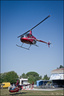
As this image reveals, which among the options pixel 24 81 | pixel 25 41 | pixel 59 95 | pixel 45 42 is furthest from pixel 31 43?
pixel 24 81

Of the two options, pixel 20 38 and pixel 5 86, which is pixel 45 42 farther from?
pixel 5 86

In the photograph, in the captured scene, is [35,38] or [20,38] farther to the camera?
[35,38]

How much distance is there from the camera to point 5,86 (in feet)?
141

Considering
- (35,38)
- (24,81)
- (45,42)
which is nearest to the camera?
(35,38)

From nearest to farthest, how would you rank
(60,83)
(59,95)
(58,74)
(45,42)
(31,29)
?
1. (59,95)
2. (31,29)
3. (45,42)
4. (58,74)
5. (60,83)

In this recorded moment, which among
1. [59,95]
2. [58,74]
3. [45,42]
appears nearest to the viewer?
[59,95]

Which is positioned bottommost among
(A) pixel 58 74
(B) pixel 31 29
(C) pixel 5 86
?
(C) pixel 5 86

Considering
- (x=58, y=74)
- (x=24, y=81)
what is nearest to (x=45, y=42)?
(x=58, y=74)

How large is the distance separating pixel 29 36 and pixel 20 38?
194 centimetres

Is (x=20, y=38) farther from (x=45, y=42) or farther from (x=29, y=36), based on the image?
(x=45, y=42)

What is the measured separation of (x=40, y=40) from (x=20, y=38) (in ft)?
17.3

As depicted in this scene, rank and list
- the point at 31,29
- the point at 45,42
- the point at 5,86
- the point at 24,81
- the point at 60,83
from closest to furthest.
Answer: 1. the point at 31,29
2. the point at 45,42
3. the point at 5,86
4. the point at 60,83
5. the point at 24,81

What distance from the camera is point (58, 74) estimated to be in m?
46.1

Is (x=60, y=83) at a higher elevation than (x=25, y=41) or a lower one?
lower
